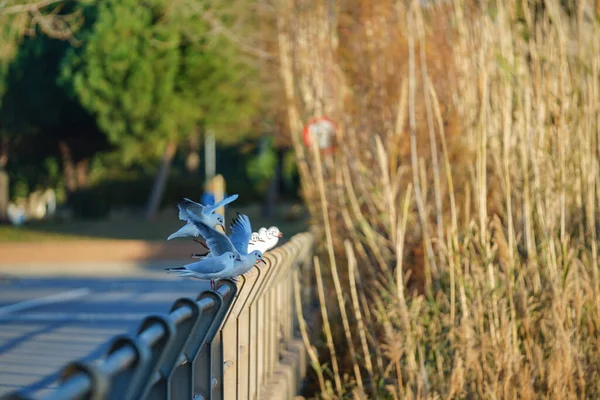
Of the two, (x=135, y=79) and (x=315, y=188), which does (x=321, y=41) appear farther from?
(x=135, y=79)

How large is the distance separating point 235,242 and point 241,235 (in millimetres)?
55

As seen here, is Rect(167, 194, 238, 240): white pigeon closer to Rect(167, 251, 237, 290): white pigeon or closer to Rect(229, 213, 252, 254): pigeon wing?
Rect(167, 251, 237, 290): white pigeon

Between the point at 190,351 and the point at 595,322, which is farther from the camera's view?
the point at 595,322

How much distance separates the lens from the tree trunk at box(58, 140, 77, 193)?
127 feet

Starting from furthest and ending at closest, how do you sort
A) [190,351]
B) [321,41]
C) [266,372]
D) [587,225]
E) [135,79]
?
[135,79]
[321,41]
[587,225]
[266,372]
[190,351]

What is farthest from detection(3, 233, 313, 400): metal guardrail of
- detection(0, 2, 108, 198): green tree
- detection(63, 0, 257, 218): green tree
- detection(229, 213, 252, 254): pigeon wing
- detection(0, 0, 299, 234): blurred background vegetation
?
detection(0, 2, 108, 198): green tree

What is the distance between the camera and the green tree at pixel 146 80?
3056 centimetres

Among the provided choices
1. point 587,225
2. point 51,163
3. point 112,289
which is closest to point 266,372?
point 587,225

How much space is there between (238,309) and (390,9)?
15.5ft

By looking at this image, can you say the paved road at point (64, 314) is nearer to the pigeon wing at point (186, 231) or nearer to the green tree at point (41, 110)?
the pigeon wing at point (186, 231)

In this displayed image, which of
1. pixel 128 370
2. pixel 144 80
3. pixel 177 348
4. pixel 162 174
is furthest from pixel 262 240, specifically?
pixel 162 174

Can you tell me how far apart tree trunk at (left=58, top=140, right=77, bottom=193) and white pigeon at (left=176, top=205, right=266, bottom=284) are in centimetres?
3528

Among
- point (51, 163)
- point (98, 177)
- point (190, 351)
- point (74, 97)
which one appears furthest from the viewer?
point (98, 177)

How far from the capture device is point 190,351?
132 inches
